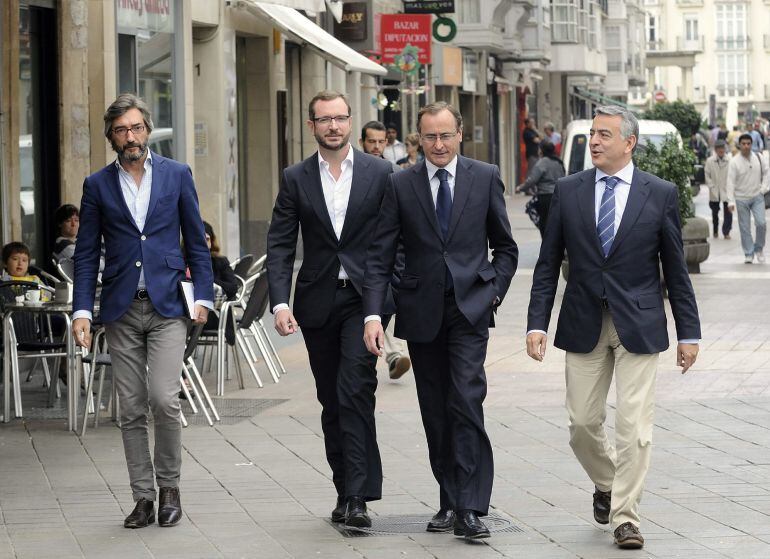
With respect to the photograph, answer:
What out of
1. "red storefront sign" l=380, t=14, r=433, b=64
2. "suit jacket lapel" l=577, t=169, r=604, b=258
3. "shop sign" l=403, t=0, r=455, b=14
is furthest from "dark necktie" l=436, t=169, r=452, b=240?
"shop sign" l=403, t=0, r=455, b=14

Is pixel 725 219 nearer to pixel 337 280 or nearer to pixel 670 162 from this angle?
pixel 670 162

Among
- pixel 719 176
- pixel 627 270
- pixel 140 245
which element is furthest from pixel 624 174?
pixel 719 176

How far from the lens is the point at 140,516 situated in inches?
307

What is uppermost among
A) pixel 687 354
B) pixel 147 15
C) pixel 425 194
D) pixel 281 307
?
pixel 147 15

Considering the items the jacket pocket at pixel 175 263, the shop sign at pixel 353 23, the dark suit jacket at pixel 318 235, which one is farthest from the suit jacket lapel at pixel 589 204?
the shop sign at pixel 353 23

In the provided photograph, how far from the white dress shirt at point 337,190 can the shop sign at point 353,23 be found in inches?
837

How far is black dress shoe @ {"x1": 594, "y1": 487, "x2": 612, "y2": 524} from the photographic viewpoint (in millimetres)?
7535

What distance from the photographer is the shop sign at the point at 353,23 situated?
2873cm

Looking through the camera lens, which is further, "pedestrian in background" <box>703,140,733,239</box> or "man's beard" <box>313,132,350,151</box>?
"pedestrian in background" <box>703,140,733,239</box>

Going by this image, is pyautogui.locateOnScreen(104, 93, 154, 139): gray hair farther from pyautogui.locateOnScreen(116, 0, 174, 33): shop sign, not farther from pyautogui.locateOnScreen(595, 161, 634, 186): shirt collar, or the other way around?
pyautogui.locateOnScreen(116, 0, 174, 33): shop sign

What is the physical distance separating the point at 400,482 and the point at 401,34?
21729 mm

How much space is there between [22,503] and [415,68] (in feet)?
66.8

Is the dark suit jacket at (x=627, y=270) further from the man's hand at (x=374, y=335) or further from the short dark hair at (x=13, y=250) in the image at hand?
the short dark hair at (x=13, y=250)

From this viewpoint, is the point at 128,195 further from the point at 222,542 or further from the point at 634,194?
the point at 634,194
